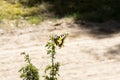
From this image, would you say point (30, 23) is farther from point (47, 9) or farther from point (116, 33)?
point (116, 33)

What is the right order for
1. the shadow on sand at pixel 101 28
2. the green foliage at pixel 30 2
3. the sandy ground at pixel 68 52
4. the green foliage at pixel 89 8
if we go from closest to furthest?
1. the sandy ground at pixel 68 52
2. the shadow on sand at pixel 101 28
3. the green foliage at pixel 89 8
4. the green foliage at pixel 30 2

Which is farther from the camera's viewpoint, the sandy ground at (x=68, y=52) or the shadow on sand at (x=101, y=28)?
the shadow on sand at (x=101, y=28)

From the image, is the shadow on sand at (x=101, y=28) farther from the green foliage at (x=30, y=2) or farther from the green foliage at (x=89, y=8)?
the green foliage at (x=30, y=2)

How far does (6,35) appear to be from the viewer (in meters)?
8.64

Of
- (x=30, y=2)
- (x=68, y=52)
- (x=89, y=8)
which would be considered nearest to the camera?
(x=68, y=52)

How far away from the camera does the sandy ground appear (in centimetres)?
710

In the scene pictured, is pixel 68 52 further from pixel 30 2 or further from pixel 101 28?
pixel 30 2

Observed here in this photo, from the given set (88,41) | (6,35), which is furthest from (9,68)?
(88,41)

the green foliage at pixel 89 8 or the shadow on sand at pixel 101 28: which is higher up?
the green foliage at pixel 89 8

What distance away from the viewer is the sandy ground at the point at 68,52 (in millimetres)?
7098

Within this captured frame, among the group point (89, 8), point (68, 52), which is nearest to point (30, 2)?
point (89, 8)

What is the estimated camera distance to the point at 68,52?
26.0ft

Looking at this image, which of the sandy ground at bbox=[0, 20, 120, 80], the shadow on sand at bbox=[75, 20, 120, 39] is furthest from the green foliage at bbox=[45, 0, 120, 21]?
the sandy ground at bbox=[0, 20, 120, 80]

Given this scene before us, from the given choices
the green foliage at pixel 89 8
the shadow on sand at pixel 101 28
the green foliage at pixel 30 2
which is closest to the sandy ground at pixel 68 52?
the shadow on sand at pixel 101 28
